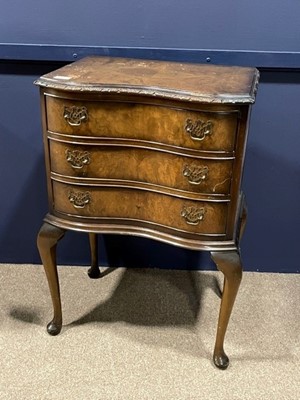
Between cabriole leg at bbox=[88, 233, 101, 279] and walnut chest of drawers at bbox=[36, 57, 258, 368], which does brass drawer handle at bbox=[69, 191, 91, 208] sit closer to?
walnut chest of drawers at bbox=[36, 57, 258, 368]

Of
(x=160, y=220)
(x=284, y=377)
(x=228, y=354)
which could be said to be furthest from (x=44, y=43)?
(x=284, y=377)

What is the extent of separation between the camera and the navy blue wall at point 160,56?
164 centimetres

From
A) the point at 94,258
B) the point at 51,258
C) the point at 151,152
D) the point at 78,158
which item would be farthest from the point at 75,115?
the point at 94,258

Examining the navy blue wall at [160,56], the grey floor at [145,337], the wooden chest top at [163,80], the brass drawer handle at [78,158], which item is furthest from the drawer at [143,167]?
the grey floor at [145,337]

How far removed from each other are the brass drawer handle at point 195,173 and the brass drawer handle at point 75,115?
1.02 ft

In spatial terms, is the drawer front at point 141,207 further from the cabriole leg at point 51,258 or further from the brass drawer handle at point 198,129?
the brass drawer handle at point 198,129

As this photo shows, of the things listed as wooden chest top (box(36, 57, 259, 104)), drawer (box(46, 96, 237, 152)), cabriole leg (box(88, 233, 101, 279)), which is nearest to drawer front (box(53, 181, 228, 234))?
drawer (box(46, 96, 237, 152))

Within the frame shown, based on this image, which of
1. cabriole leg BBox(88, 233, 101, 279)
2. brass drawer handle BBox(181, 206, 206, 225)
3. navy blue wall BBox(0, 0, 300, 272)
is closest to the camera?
brass drawer handle BBox(181, 206, 206, 225)

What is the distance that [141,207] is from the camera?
1.41 m

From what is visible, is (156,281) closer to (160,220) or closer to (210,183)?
(160,220)

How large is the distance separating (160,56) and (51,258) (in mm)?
795

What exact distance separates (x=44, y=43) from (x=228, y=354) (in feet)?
4.17

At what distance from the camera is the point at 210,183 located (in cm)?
128

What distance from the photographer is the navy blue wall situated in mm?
1636
